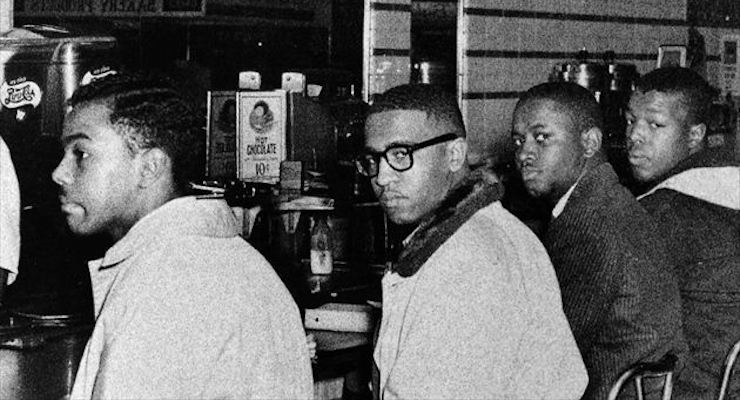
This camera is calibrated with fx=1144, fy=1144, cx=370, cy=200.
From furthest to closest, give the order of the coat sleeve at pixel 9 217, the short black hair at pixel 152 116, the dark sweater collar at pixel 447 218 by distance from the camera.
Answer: the coat sleeve at pixel 9 217
the dark sweater collar at pixel 447 218
the short black hair at pixel 152 116

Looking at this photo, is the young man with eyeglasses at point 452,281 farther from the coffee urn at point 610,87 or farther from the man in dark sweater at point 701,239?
the coffee urn at point 610,87

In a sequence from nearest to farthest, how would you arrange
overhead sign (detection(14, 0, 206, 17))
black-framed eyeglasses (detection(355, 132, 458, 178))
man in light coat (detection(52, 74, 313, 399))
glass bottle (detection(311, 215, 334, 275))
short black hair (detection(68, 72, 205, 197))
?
man in light coat (detection(52, 74, 313, 399)) < short black hair (detection(68, 72, 205, 197)) < black-framed eyeglasses (detection(355, 132, 458, 178)) < glass bottle (detection(311, 215, 334, 275)) < overhead sign (detection(14, 0, 206, 17))

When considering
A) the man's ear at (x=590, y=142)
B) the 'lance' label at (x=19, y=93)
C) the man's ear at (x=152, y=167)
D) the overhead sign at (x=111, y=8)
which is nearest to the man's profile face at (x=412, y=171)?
the man's ear at (x=152, y=167)

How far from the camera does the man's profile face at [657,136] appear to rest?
185 inches

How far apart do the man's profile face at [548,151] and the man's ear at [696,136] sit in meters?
0.76

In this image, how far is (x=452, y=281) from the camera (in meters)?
2.51

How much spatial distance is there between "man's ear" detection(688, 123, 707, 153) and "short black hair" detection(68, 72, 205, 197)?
9.32 feet

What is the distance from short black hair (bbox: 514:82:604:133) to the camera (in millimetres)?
4277

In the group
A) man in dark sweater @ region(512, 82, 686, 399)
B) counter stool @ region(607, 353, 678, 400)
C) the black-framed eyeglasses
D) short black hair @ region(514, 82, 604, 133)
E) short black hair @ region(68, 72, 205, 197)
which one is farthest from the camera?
short black hair @ region(514, 82, 604, 133)

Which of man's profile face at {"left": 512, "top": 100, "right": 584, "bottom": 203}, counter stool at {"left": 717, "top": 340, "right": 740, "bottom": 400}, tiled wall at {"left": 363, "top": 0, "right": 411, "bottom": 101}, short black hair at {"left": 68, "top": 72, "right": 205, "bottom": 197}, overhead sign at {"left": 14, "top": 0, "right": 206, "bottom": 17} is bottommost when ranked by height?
counter stool at {"left": 717, "top": 340, "right": 740, "bottom": 400}

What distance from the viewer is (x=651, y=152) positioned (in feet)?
15.4

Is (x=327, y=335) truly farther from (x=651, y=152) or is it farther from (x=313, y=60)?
(x=313, y=60)

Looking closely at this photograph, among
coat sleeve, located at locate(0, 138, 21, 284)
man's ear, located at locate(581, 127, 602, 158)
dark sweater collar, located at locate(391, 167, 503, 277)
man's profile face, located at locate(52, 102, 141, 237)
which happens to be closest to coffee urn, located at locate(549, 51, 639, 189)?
man's ear, located at locate(581, 127, 602, 158)

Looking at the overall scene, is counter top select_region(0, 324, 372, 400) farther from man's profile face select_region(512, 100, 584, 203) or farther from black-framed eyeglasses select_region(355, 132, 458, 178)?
black-framed eyeglasses select_region(355, 132, 458, 178)
